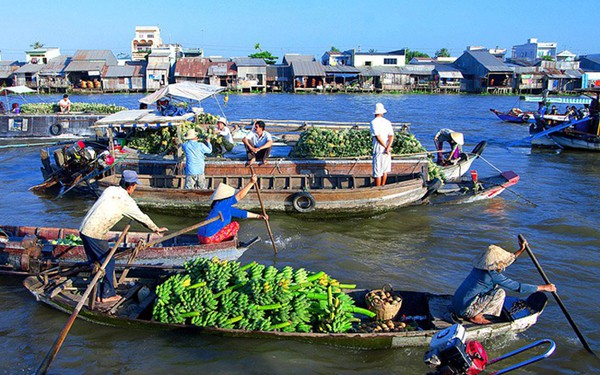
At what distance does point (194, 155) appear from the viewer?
35.5ft

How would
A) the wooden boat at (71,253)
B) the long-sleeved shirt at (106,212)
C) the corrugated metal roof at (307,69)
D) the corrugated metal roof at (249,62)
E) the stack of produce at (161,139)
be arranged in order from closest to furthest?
the long-sleeved shirt at (106,212) < the wooden boat at (71,253) < the stack of produce at (161,139) < the corrugated metal roof at (307,69) < the corrugated metal roof at (249,62)

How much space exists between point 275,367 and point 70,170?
32.6 ft

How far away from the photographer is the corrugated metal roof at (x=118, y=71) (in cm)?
5434

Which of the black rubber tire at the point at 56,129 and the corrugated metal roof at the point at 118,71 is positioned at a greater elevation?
the corrugated metal roof at the point at 118,71

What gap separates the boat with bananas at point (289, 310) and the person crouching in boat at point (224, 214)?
3.48ft

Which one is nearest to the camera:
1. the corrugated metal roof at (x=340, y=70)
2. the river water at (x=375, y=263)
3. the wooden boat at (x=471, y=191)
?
the river water at (x=375, y=263)

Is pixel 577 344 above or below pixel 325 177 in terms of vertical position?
below

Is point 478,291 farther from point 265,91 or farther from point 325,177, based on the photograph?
point 265,91

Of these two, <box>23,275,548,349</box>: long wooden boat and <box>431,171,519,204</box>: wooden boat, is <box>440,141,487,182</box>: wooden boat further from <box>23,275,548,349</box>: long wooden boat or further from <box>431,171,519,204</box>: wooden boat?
<box>23,275,548,349</box>: long wooden boat

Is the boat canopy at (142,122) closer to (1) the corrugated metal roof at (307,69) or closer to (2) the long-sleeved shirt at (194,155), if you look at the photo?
(2) the long-sleeved shirt at (194,155)

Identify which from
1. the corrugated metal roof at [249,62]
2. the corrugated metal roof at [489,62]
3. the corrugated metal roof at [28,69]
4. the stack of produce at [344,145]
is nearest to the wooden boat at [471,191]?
the stack of produce at [344,145]

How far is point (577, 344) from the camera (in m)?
6.39

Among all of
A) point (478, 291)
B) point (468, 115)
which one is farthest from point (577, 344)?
point (468, 115)

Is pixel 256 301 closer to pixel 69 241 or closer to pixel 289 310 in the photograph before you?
pixel 289 310
